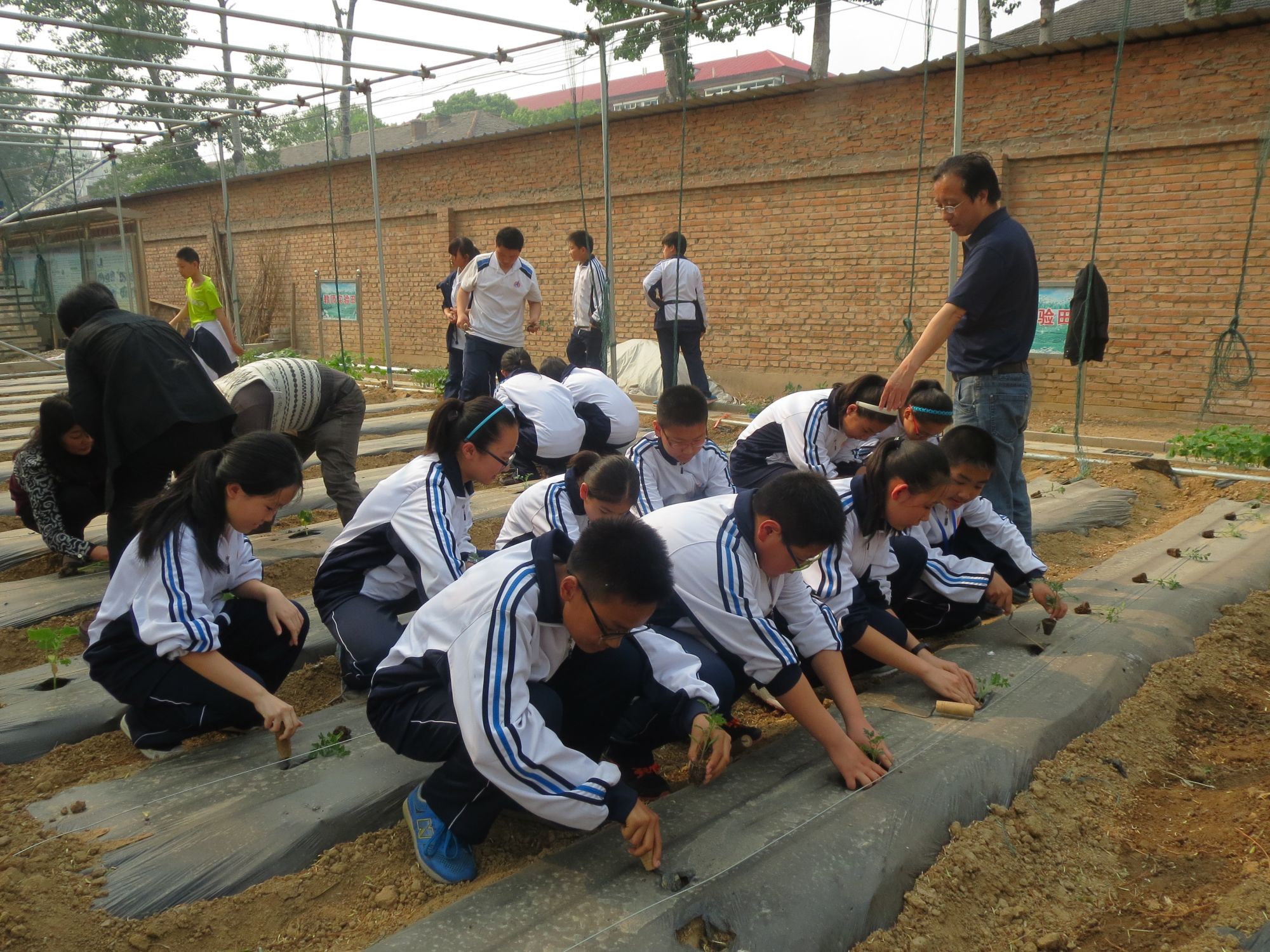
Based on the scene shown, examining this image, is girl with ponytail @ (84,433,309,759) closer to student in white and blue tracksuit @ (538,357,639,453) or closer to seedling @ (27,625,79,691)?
seedling @ (27,625,79,691)

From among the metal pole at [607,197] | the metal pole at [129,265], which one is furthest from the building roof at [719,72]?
the metal pole at [607,197]

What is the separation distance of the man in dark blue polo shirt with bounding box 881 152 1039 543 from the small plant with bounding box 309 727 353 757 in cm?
222

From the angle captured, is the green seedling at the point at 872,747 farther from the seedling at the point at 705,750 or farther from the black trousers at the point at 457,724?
the black trousers at the point at 457,724

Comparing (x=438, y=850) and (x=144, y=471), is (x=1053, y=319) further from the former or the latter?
(x=438, y=850)

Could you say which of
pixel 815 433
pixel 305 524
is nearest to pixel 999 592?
pixel 815 433

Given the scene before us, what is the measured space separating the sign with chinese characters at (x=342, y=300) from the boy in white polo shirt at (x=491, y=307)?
362 inches

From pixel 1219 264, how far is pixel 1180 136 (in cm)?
112

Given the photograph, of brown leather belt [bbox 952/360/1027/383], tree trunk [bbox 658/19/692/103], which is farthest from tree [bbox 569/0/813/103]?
brown leather belt [bbox 952/360/1027/383]

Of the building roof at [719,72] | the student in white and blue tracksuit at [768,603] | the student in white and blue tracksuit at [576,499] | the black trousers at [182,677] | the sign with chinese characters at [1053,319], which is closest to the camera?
the student in white and blue tracksuit at [768,603]

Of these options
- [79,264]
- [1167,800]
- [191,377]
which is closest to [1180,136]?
[1167,800]

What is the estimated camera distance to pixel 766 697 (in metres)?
3.18

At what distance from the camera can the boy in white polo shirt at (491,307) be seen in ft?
23.7

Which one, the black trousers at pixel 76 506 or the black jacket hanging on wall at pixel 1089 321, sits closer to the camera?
the black trousers at pixel 76 506

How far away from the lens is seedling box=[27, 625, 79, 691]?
2.82m
